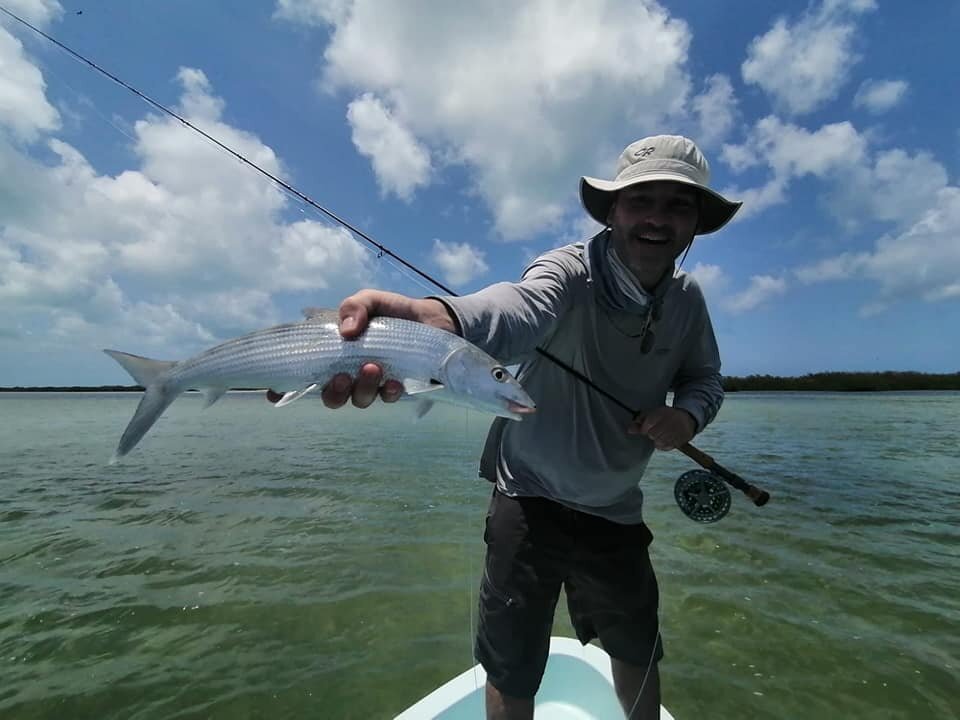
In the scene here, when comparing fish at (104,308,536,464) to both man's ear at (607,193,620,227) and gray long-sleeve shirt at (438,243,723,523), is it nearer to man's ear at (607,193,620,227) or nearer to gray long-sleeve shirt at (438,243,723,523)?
gray long-sleeve shirt at (438,243,723,523)

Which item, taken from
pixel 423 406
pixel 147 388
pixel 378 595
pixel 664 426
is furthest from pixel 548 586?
pixel 378 595

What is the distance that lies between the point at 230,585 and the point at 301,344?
5.55 metres

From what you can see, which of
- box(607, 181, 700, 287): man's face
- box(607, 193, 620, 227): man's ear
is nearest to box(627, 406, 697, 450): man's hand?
box(607, 181, 700, 287): man's face

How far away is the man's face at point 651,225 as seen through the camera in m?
2.56

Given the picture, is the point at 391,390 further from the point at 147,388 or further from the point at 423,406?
the point at 147,388

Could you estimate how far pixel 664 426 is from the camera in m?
2.65

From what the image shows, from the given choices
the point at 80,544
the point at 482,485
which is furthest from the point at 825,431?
the point at 80,544

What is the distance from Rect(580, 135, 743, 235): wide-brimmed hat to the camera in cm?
251

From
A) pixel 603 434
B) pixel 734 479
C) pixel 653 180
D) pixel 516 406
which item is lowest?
pixel 734 479

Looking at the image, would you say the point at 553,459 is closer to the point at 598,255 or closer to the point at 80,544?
the point at 598,255

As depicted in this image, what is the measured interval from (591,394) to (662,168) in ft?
3.89

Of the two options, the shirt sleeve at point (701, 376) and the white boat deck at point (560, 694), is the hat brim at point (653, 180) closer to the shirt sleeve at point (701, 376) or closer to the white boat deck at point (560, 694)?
the shirt sleeve at point (701, 376)

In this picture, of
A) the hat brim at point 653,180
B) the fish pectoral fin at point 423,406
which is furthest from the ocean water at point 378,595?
the hat brim at point 653,180

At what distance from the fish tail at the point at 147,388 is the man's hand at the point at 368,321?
0.90m
